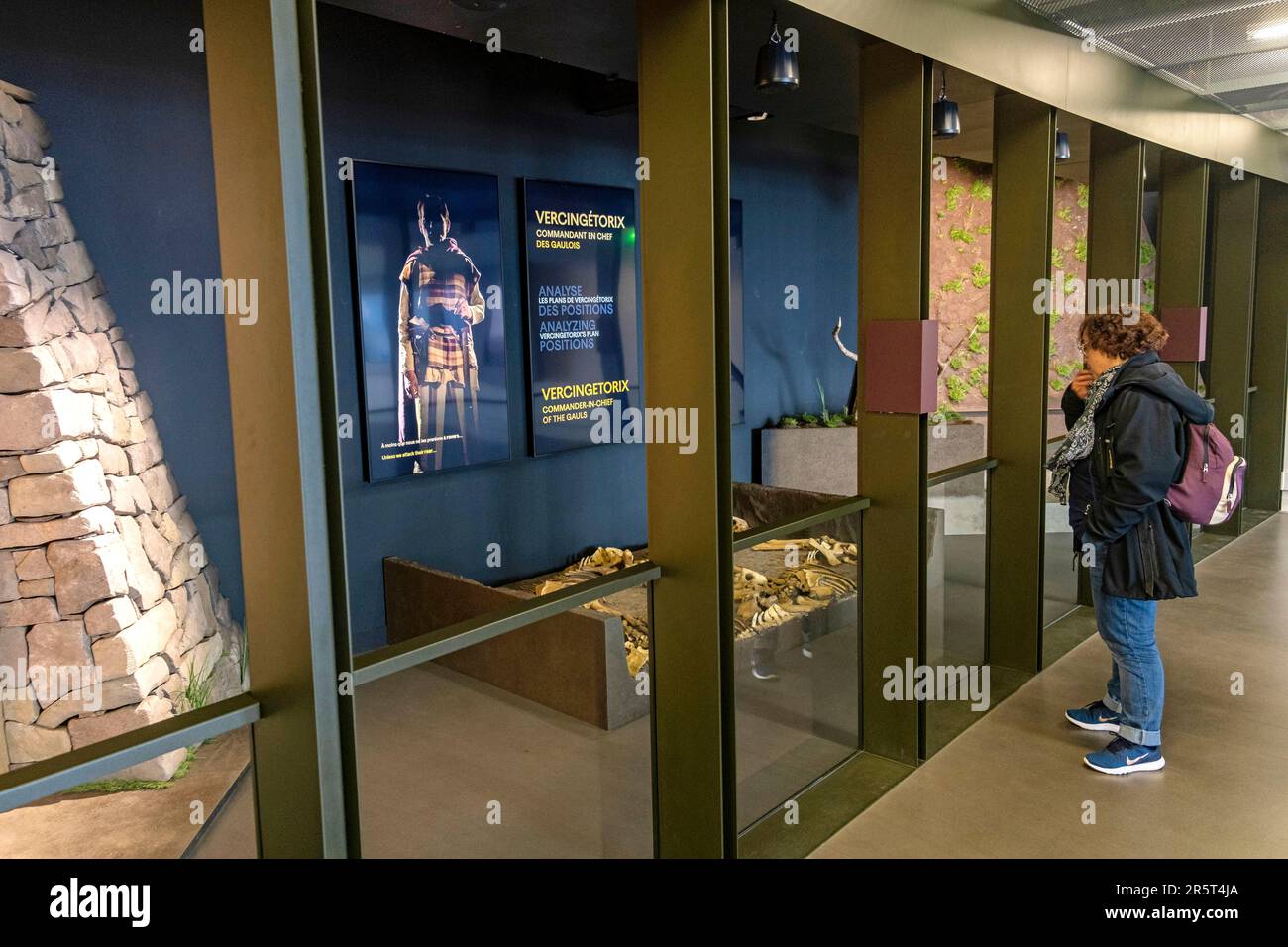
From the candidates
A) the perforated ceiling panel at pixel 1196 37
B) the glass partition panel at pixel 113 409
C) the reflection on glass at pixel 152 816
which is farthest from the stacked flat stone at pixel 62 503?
the perforated ceiling panel at pixel 1196 37

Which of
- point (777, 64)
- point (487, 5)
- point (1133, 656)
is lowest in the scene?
point (1133, 656)

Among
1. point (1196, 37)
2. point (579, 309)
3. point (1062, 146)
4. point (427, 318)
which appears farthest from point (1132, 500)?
point (1062, 146)

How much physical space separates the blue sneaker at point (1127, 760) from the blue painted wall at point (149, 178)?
3442 millimetres

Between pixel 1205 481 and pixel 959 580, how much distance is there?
1.49m

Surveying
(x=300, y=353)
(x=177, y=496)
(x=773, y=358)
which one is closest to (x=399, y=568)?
(x=177, y=496)

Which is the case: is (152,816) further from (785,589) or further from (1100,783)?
(1100,783)

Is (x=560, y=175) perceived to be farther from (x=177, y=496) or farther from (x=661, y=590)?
(x=661, y=590)

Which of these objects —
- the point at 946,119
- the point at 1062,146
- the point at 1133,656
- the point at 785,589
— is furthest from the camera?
the point at 1062,146

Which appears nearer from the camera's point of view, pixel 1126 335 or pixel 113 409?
pixel 1126 335

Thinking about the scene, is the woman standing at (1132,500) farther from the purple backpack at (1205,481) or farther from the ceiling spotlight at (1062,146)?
the ceiling spotlight at (1062,146)

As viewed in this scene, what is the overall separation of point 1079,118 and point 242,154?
159 inches

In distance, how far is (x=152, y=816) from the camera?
2.96m

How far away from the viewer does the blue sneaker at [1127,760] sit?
11.6 feet

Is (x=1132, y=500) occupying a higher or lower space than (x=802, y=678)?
higher
